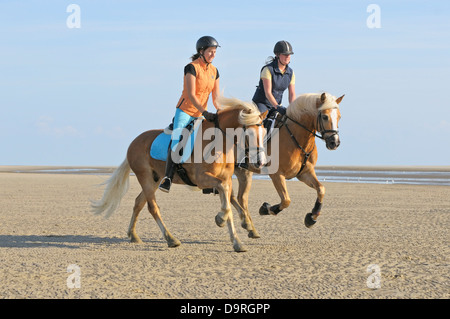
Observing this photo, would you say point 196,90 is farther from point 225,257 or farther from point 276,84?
point 225,257

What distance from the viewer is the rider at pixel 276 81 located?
33.8ft

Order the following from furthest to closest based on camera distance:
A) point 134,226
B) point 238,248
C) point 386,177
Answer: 1. point 386,177
2. point 134,226
3. point 238,248

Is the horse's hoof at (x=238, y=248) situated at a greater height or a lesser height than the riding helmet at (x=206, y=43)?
lesser

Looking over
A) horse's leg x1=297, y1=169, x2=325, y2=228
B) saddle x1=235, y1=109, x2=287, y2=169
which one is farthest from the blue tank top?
horse's leg x1=297, y1=169, x2=325, y2=228

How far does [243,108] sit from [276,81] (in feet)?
6.97

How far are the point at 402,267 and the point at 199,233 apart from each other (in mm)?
4505

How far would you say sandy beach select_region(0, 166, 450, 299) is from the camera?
6391 millimetres

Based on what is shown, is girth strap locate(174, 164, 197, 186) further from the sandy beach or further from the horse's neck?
the horse's neck

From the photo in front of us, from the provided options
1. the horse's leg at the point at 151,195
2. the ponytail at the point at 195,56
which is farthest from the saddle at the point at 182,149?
the ponytail at the point at 195,56

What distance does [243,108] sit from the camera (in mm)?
8508

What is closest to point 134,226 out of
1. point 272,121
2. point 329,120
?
point 272,121

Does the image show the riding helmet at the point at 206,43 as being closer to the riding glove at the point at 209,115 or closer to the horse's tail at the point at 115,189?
the riding glove at the point at 209,115
